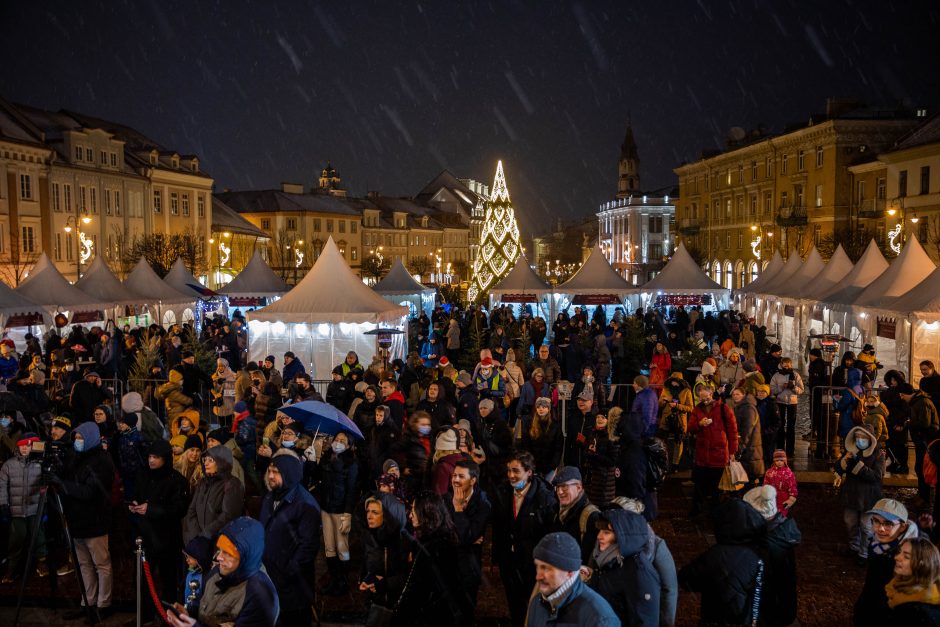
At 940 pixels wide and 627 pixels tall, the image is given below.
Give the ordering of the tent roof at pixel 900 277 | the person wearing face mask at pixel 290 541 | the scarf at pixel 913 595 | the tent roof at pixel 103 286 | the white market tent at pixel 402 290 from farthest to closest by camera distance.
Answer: the white market tent at pixel 402 290, the tent roof at pixel 103 286, the tent roof at pixel 900 277, the person wearing face mask at pixel 290 541, the scarf at pixel 913 595

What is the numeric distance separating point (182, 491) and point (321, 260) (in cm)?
1221

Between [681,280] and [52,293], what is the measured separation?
18470 mm

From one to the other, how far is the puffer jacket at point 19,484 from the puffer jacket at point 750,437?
7.35m

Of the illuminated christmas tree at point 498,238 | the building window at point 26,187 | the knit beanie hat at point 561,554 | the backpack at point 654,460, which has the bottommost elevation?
the backpack at point 654,460

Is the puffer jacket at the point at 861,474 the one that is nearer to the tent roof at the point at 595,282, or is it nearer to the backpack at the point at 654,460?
the backpack at the point at 654,460

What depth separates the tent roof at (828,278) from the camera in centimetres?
2280

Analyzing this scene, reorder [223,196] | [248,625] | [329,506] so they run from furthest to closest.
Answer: [223,196] → [329,506] → [248,625]

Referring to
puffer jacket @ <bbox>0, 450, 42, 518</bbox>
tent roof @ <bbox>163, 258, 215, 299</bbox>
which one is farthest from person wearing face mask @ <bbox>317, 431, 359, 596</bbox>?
tent roof @ <bbox>163, 258, 215, 299</bbox>

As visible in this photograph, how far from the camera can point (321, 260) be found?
18.8 meters

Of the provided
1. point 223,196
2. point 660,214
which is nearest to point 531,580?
point 223,196

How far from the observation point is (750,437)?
983cm

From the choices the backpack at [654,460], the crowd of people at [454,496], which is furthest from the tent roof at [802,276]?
the backpack at [654,460]

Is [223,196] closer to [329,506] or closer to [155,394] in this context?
[155,394]

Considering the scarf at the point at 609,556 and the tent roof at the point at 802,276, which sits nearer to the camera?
the scarf at the point at 609,556
